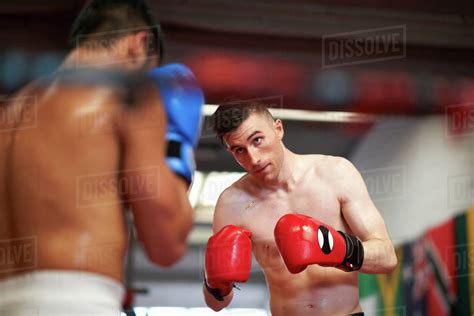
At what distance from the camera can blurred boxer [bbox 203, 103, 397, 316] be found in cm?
145

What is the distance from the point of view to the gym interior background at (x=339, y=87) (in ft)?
5.78

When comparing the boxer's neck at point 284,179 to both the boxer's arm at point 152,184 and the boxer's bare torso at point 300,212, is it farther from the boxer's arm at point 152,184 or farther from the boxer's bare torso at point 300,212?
the boxer's arm at point 152,184

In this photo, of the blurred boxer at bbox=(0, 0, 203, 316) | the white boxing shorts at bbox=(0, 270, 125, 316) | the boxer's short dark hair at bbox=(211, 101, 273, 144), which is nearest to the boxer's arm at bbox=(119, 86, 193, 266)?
the blurred boxer at bbox=(0, 0, 203, 316)

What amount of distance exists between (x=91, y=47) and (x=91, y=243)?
408 mm

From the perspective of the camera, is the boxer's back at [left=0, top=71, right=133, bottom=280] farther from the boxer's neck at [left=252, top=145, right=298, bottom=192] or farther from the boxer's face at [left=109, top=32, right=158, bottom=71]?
the boxer's neck at [left=252, top=145, right=298, bottom=192]

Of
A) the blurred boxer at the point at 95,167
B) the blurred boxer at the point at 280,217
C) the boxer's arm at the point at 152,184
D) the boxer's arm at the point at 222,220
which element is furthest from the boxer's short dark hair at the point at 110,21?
the boxer's arm at the point at 222,220

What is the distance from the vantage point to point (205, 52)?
6.27 ft

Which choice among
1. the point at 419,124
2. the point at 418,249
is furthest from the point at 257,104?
the point at 418,249

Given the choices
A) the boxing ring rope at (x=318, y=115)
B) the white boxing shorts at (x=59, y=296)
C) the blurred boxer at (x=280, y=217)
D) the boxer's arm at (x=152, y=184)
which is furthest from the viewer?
the boxing ring rope at (x=318, y=115)

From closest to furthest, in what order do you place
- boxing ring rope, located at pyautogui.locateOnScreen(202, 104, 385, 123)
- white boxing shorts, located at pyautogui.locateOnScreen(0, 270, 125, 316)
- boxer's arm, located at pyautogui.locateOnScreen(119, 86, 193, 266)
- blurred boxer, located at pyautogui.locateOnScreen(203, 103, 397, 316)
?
1. white boxing shorts, located at pyautogui.locateOnScreen(0, 270, 125, 316)
2. boxer's arm, located at pyautogui.locateOnScreen(119, 86, 193, 266)
3. blurred boxer, located at pyautogui.locateOnScreen(203, 103, 397, 316)
4. boxing ring rope, located at pyautogui.locateOnScreen(202, 104, 385, 123)

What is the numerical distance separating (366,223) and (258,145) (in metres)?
0.23

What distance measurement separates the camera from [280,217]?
151 cm

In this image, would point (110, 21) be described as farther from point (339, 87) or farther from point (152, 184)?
point (339, 87)


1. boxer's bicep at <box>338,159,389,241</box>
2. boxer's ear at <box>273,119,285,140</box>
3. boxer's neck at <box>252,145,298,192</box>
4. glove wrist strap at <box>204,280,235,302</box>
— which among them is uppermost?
boxer's ear at <box>273,119,285,140</box>
